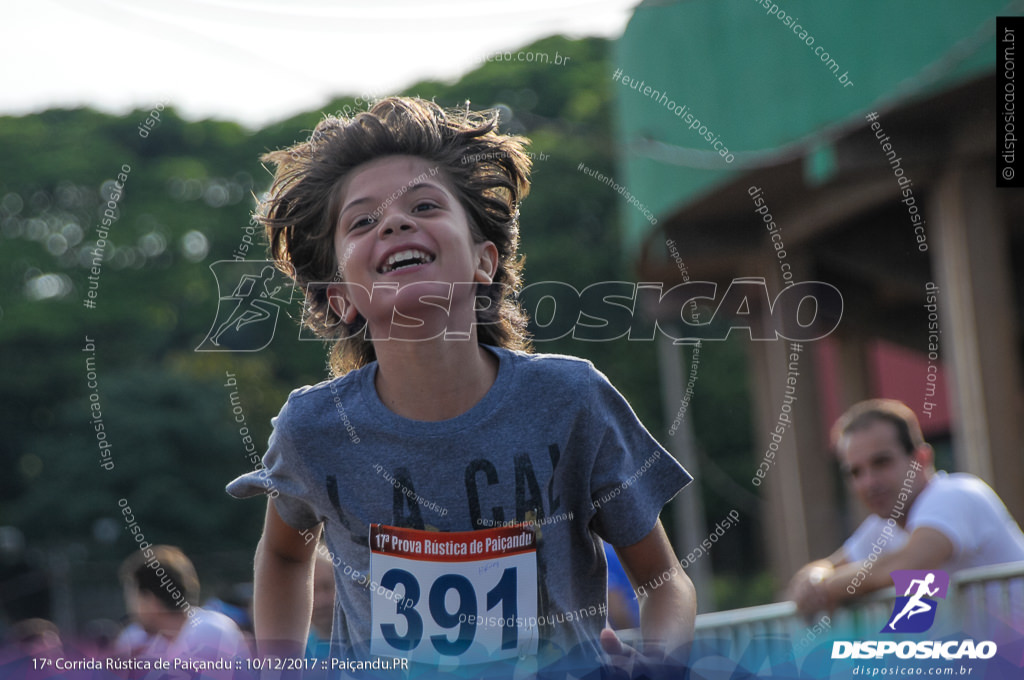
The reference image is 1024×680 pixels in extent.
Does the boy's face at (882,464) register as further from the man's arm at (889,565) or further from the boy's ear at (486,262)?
the boy's ear at (486,262)

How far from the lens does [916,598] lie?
113 inches

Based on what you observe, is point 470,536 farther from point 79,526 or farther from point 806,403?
point 79,526

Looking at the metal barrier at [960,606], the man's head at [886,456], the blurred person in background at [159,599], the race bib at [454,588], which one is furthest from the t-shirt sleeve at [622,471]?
the blurred person in background at [159,599]

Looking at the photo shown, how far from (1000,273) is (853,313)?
14.8 ft

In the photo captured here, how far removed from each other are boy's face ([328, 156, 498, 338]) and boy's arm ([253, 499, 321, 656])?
0.40m

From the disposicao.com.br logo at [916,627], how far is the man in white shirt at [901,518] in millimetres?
159

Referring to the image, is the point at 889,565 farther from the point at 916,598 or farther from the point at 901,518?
the point at 916,598

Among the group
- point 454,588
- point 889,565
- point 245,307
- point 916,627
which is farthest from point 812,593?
point 454,588

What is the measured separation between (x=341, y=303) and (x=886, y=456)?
2.58m

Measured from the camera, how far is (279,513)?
76.3 inches

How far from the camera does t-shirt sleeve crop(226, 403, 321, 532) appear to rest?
1.86 m

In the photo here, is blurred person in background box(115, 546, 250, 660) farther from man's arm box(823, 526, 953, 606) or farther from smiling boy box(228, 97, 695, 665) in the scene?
smiling boy box(228, 97, 695, 665)

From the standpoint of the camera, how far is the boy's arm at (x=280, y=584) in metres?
1.97

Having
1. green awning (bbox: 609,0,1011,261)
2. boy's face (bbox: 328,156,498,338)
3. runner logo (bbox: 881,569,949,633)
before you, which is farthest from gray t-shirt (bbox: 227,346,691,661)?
green awning (bbox: 609,0,1011,261)
